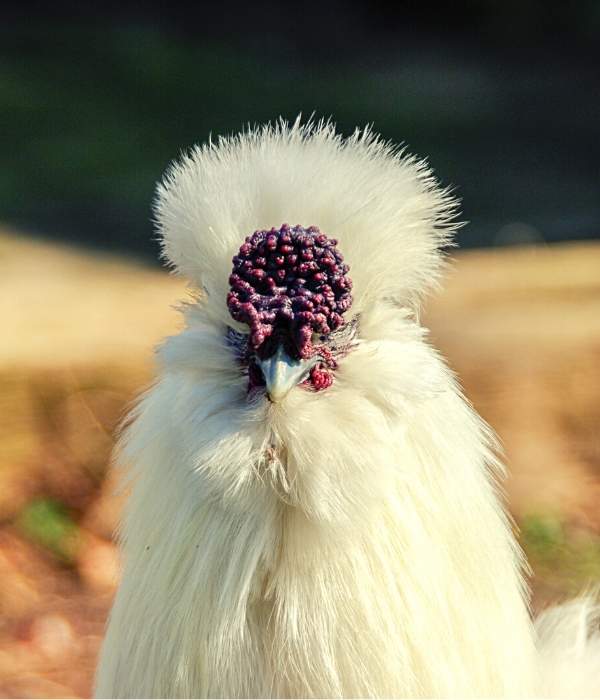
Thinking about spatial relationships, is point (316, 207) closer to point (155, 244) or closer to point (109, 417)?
point (109, 417)

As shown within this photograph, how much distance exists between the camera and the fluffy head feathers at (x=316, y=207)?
195 cm

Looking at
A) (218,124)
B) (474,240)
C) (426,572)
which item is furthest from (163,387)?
(218,124)

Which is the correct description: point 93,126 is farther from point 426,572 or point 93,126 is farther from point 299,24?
point 426,572

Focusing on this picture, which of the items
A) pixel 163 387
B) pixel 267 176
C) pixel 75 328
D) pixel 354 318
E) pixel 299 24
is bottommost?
pixel 75 328

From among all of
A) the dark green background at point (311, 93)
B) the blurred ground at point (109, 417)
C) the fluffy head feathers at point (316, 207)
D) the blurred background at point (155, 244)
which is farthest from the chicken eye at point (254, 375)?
the dark green background at point (311, 93)

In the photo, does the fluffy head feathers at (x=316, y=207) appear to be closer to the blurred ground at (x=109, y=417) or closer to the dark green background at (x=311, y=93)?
the blurred ground at (x=109, y=417)

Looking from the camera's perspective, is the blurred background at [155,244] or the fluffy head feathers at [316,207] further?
the blurred background at [155,244]

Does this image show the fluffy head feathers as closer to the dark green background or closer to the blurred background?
the blurred background

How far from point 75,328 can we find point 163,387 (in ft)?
9.14

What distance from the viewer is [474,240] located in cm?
619

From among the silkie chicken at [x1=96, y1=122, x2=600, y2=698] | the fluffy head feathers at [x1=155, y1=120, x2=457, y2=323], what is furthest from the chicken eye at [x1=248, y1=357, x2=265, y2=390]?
the fluffy head feathers at [x1=155, y1=120, x2=457, y2=323]

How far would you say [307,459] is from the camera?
1.86 meters

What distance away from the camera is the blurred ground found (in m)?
3.78

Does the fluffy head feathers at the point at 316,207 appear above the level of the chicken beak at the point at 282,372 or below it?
above
